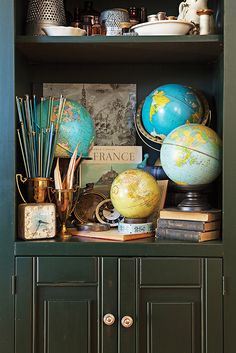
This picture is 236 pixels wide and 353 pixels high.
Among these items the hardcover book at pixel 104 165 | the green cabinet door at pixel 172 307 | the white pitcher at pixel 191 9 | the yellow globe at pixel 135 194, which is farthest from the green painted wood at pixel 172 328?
the white pitcher at pixel 191 9

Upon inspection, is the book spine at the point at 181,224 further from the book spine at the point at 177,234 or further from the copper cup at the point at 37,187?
the copper cup at the point at 37,187

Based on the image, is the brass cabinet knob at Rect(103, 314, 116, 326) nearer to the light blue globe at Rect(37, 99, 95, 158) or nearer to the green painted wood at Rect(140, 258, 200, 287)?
the green painted wood at Rect(140, 258, 200, 287)

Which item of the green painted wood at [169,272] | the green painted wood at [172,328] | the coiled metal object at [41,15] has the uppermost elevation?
the coiled metal object at [41,15]

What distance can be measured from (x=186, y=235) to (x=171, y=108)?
48 cm

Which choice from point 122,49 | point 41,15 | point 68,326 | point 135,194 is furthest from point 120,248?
point 41,15

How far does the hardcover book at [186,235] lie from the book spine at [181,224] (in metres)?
0.01

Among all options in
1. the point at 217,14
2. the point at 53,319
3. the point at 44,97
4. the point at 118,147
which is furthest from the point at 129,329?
the point at 217,14

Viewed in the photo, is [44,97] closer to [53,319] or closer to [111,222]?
→ [111,222]

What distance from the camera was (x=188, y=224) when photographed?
5.93ft

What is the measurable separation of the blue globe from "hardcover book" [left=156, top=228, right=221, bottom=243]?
1.32 feet

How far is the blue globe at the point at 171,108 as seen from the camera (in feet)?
6.55

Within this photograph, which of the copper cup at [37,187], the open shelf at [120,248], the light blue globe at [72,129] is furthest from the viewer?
the light blue globe at [72,129]

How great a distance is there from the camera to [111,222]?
6.72 ft

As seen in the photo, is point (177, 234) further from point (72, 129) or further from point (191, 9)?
point (191, 9)
